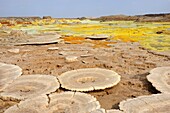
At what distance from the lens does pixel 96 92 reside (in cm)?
521

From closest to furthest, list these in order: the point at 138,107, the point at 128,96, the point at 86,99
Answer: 1. the point at 138,107
2. the point at 86,99
3. the point at 128,96

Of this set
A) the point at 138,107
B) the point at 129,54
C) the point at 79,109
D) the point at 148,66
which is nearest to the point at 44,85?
the point at 79,109

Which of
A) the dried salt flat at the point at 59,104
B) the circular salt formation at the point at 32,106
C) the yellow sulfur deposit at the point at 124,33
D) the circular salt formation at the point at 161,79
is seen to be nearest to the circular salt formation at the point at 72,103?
the dried salt flat at the point at 59,104

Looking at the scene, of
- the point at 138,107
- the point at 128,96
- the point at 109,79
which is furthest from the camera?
the point at 109,79

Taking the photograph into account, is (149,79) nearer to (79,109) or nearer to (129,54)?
(79,109)

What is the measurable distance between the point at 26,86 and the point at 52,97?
1065mm

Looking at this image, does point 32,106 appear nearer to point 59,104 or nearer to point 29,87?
point 59,104

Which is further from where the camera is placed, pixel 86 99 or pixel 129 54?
pixel 129 54

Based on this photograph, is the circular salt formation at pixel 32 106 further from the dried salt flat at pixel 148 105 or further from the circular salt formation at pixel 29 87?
the dried salt flat at pixel 148 105

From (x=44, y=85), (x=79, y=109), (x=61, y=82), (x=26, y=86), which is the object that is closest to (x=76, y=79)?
(x=61, y=82)

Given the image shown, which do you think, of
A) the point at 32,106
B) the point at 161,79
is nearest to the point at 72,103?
the point at 32,106

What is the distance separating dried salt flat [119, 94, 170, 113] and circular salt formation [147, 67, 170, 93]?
25.2 inches

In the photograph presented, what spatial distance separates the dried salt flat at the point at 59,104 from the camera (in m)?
4.10

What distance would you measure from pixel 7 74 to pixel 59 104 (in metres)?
2.44
